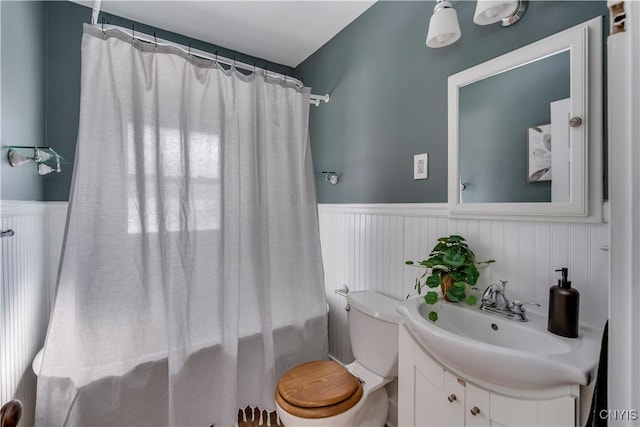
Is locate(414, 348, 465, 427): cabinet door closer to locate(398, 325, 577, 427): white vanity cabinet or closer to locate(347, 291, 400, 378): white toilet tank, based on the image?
locate(398, 325, 577, 427): white vanity cabinet

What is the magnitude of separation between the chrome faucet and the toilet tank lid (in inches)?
16.0

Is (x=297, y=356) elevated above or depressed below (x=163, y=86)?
below

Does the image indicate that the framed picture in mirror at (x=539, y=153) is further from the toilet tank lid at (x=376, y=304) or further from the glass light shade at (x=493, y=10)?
the toilet tank lid at (x=376, y=304)

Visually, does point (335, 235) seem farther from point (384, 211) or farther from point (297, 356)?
point (297, 356)

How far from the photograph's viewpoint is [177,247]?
1495 millimetres

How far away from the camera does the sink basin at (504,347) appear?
716 mm

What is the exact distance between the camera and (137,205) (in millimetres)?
1424

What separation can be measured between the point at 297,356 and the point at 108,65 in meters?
1.91

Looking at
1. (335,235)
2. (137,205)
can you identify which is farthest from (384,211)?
(137,205)

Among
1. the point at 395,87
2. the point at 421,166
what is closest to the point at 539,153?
the point at 421,166

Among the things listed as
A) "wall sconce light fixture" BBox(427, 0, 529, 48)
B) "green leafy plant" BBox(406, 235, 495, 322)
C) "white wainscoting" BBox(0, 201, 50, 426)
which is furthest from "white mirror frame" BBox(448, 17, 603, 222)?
"white wainscoting" BBox(0, 201, 50, 426)

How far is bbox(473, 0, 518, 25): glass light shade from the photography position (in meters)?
1.06

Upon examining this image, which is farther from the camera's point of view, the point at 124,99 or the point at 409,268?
the point at 409,268

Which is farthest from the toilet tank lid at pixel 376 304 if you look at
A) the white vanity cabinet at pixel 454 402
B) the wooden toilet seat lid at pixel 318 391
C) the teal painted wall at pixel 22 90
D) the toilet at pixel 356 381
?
the teal painted wall at pixel 22 90
